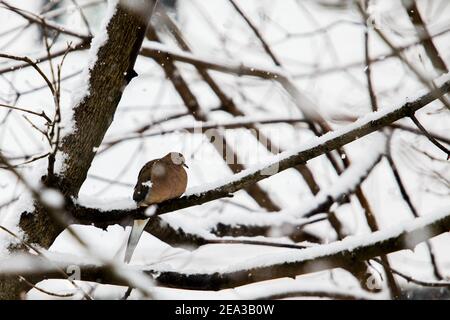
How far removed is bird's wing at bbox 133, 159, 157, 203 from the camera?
2311 millimetres

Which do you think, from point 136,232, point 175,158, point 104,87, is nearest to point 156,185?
point 136,232

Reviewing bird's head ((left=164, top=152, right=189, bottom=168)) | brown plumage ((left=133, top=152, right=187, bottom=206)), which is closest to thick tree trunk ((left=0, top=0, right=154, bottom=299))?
brown plumage ((left=133, top=152, right=187, bottom=206))

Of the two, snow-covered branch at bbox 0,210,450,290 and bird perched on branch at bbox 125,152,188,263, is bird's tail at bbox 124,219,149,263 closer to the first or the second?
bird perched on branch at bbox 125,152,188,263

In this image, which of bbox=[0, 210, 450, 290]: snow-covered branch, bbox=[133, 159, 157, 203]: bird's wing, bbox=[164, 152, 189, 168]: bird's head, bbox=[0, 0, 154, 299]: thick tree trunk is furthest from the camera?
bbox=[164, 152, 189, 168]: bird's head

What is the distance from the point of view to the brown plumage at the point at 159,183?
7.59ft

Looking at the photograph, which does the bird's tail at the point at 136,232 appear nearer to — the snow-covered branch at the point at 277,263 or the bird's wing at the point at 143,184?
the bird's wing at the point at 143,184

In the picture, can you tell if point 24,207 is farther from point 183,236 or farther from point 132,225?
point 183,236

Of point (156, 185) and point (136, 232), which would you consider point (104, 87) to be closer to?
point (156, 185)

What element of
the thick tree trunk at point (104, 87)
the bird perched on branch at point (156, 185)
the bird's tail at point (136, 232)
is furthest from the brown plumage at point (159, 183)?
the thick tree trunk at point (104, 87)

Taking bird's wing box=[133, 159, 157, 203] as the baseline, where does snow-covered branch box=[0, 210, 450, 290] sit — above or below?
below

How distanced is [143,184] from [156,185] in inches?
3.5

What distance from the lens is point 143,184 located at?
2387 mm

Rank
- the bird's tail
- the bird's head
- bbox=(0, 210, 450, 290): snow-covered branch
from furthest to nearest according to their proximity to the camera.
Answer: the bird's head < the bird's tail < bbox=(0, 210, 450, 290): snow-covered branch
